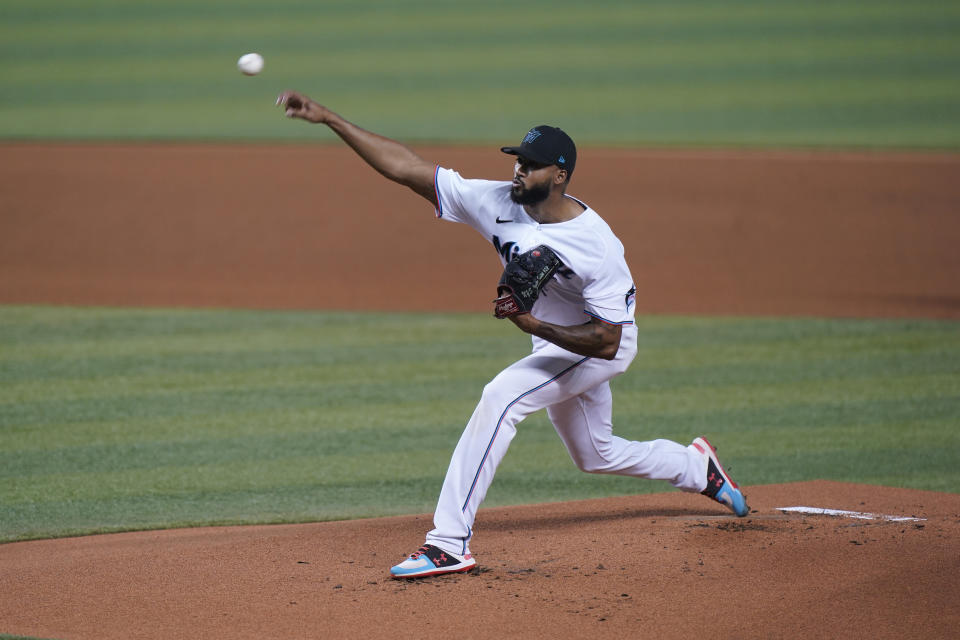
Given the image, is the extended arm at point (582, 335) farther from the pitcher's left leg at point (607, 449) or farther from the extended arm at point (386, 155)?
the extended arm at point (386, 155)

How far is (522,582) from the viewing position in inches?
178

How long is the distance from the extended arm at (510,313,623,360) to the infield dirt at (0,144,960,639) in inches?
32.7

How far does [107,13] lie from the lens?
26328 millimetres

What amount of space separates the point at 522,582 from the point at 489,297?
7.21 m

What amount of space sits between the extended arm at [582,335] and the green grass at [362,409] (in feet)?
6.19

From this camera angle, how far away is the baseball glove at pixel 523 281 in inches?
176

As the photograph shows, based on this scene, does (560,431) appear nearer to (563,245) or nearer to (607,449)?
(607,449)

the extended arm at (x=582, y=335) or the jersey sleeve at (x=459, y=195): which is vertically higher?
the jersey sleeve at (x=459, y=195)

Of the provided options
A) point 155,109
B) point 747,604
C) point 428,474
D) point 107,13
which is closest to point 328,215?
point 428,474

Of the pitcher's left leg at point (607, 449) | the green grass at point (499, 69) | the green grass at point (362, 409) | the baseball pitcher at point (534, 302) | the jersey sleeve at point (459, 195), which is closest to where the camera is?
the baseball pitcher at point (534, 302)

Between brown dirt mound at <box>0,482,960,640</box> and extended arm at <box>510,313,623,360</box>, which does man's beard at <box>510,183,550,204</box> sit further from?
brown dirt mound at <box>0,482,960,640</box>

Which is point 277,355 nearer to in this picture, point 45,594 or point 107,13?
point 45,594

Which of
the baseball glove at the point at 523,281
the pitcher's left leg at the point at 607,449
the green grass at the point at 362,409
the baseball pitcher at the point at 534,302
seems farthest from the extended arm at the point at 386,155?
the green grass at the point at 362,409

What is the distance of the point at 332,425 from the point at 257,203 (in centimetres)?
623
